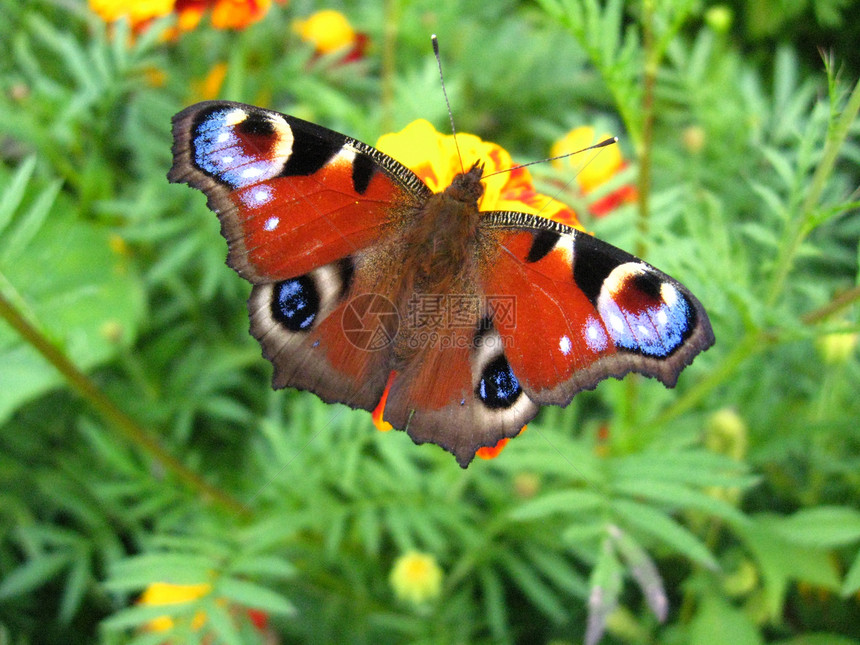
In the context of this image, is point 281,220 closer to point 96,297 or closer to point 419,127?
point 419,127

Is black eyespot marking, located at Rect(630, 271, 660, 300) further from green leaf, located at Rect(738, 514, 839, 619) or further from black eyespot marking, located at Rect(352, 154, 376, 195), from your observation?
green leaf, located at Rect(738, 514, 839, 619)

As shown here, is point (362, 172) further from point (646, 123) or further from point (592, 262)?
point (646, 123)

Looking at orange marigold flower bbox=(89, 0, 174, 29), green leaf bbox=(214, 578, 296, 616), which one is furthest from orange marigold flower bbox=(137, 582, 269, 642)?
orange marigold flower bbox=(89, 0, 174, 29)

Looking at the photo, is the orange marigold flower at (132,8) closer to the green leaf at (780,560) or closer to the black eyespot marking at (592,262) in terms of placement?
the black eyespot marking at (592,262)

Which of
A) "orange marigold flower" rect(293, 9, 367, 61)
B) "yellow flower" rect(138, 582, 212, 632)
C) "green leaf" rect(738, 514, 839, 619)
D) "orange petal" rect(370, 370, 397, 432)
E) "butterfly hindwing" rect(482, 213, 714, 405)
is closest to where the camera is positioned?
"butterfly hindwing" rect(482, 213, 714, 405)

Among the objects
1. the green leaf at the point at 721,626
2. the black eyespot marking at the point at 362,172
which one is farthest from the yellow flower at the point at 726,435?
the black eyespot marking at the point at 362,172
